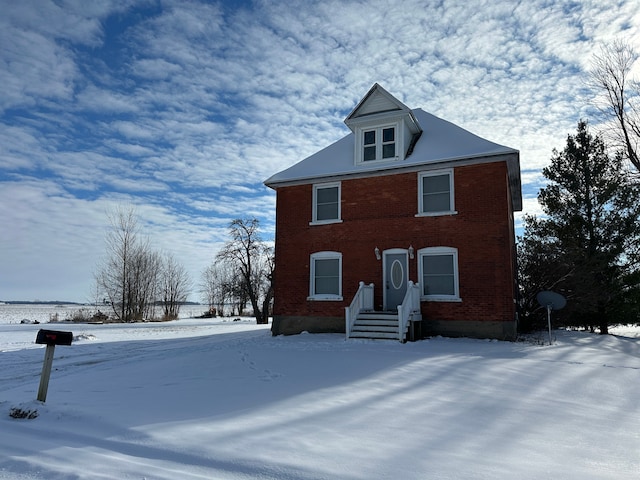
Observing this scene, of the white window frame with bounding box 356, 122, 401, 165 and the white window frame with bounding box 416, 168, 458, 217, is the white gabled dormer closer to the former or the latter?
the white window frame with bounding box 356, 122, 401, 165

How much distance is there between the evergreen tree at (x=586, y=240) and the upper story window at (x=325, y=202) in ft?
31.9

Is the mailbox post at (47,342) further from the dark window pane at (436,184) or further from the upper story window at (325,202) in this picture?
the dark window pane at (436,184)

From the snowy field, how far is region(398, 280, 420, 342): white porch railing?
321 centimetres

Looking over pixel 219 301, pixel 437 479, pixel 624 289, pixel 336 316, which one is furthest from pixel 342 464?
pixel 219 301

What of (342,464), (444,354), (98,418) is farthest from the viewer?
(444,354)

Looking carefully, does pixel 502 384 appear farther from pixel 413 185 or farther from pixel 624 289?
pixel 624 289

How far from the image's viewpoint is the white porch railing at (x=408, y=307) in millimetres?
13297

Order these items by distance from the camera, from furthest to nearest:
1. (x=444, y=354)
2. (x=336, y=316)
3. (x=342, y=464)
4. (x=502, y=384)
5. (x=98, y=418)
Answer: (x=336, y=316) → (x=444, y=354) → (x=502, y=384) → (x=98, y=418) → (x=342, y=464)

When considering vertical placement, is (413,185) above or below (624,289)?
above

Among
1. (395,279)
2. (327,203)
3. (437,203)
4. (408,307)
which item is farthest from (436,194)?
(408,307)

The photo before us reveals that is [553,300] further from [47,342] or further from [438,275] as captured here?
[47,342]

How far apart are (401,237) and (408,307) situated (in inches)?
120

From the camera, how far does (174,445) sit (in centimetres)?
445

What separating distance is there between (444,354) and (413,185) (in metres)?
7.13
